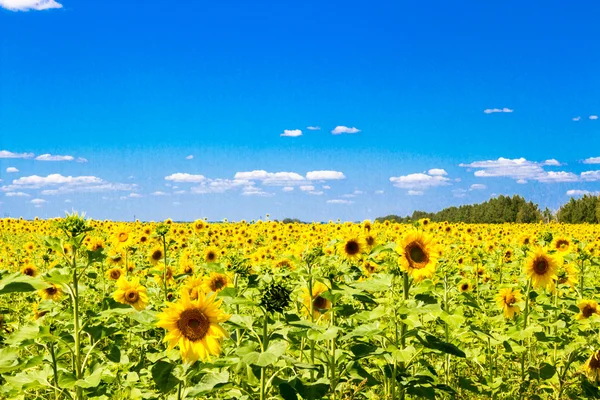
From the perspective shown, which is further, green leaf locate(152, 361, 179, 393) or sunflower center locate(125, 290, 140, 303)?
sunflower center locate(125, 290, 140, 303)

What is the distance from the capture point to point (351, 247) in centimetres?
671

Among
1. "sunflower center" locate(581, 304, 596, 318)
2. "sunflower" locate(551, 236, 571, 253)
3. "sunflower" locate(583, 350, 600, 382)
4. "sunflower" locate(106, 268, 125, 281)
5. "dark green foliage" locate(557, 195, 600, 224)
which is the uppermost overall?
"dark green foliage" locate(557, 195, 600, 224)

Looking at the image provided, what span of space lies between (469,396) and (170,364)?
3699 mm

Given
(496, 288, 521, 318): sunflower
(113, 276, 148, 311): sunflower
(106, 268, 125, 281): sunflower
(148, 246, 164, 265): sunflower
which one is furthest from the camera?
(148, 246, 164, 265): sunflower

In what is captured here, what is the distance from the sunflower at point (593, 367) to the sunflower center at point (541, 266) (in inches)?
58.6

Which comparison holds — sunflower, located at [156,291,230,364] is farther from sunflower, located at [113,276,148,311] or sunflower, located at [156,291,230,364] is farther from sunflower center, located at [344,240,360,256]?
sunflower center, located at [344,240,360,256]

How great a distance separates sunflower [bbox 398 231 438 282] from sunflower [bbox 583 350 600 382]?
1.58m

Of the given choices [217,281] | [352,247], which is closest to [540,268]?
[352,247]

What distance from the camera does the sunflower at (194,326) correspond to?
9.09ft

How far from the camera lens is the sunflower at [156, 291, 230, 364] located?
109 inches

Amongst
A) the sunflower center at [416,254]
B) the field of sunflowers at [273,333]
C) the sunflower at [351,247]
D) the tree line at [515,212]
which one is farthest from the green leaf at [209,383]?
the tree line at [515,212]

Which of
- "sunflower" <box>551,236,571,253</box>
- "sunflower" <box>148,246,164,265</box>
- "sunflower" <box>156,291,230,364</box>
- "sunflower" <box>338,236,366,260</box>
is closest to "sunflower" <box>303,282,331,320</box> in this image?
"sunflower" <box>156,291,230,364</box>

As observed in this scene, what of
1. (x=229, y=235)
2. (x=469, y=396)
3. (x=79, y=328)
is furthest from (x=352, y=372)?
(x=229, y=235)

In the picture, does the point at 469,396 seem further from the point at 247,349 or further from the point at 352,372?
the point at 247,349
